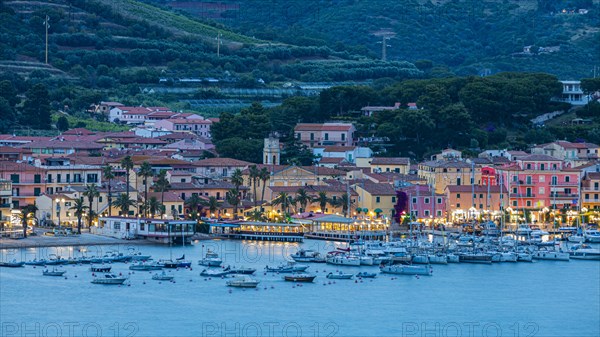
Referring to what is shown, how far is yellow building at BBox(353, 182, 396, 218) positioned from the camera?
2571 inches

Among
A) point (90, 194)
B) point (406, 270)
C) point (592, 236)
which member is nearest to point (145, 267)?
point (406, 270)

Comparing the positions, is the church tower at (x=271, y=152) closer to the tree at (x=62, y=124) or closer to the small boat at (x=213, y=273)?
the tree at (x=62, y=124)

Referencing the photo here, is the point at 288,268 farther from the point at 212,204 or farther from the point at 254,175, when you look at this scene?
the point at 254,175

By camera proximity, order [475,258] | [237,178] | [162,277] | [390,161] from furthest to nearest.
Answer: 1. [390,161]
2. [237,178]
3. [475,258]
4. [162,277]

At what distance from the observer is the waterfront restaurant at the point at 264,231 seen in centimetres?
6141

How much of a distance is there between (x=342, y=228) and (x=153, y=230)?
709cm

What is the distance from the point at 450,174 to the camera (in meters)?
68.4

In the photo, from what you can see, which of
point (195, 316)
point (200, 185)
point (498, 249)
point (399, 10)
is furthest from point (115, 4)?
point (195, 316)

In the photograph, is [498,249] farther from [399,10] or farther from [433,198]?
[399,10]

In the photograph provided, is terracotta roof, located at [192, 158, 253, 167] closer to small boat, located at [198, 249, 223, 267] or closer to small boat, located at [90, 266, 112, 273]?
small boat, located at [198, 249, 223, 267]

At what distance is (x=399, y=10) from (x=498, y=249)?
91.3m

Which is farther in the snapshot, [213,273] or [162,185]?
[162,185]

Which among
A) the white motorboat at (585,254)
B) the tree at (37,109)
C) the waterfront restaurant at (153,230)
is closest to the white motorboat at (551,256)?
the white motorboat at (585,254)

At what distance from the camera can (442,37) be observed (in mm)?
146875
